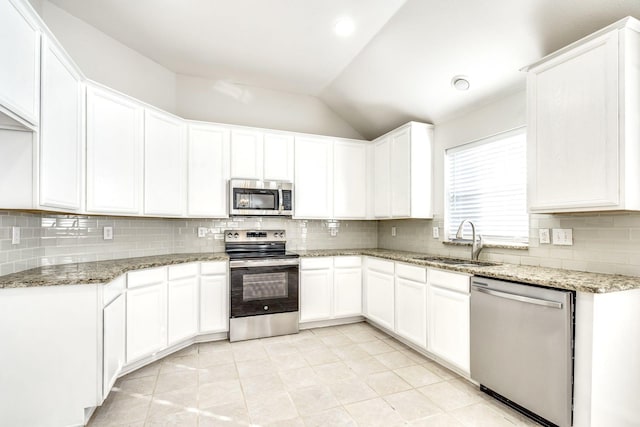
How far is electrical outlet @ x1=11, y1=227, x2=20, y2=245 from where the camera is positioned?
2.24 metres

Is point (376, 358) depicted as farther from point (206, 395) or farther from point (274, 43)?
point (274, 43)

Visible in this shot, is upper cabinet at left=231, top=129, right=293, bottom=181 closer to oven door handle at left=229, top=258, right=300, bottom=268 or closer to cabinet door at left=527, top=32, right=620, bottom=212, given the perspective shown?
oven door handle at left=229, top=258, right=300, bottom=268

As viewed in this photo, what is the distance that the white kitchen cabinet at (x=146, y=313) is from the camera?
2.64 metres

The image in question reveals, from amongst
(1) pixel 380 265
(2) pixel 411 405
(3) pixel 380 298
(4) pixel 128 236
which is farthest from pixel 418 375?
(4) pixel 128 236

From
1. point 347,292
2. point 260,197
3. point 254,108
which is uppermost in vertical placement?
point 254,108

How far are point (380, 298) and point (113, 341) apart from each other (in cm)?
262

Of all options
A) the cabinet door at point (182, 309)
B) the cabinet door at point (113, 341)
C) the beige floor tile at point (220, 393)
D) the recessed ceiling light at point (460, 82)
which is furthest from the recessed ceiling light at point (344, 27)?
the beige floor tile at point (220, 393)

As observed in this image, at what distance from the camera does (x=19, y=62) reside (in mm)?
1758

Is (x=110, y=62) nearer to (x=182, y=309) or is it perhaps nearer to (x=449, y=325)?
(x=182, y=309)

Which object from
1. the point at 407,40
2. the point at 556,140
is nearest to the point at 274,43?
the point at 407,40

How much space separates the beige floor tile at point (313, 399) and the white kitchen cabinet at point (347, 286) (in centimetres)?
149

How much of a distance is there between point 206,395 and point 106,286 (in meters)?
1.08

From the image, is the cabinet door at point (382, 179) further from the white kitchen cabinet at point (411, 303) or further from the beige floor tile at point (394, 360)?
the beige floor tile at point (394, 360)

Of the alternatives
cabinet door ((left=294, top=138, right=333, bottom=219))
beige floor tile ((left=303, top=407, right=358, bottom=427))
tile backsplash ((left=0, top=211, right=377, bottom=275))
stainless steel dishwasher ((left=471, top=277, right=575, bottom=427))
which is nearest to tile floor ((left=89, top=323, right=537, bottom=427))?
beige floor tile ((left=303, top=407, right=358, bottom=427))
